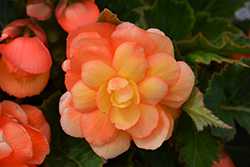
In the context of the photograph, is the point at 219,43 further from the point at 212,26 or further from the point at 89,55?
→ the point at 89,55

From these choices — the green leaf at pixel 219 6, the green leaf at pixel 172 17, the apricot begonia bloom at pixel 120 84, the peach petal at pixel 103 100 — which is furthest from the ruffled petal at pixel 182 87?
the green leaf at pixel 219 6

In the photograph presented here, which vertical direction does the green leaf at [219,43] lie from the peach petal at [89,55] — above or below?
below

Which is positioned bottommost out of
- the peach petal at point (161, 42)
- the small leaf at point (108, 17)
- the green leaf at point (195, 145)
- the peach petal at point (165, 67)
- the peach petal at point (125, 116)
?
the green leaf at point (195, 145)

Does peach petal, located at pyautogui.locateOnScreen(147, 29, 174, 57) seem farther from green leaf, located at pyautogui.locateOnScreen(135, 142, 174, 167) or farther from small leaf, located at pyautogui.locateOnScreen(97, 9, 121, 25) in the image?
green leaf, located at pyautogui.locateOnScreen(135, 142, 174, 167)

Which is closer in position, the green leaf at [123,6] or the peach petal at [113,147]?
the peach petal at [113,147]

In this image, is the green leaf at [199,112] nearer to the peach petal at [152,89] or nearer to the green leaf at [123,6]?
→ the peach petal at [152,89]

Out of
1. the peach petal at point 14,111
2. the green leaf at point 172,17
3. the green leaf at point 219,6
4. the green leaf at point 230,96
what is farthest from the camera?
the green leaf at point 219,6

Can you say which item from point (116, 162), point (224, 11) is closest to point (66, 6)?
point (116, 162)

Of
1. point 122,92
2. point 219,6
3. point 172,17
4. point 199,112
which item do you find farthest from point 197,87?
point 219,6

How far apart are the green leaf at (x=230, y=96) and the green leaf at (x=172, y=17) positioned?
180 millimetres

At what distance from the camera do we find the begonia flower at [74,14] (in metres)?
0.45

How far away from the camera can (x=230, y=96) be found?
0.64 metres

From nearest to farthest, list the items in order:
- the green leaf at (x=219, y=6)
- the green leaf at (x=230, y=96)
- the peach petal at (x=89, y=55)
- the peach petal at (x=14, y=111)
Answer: the peach petal at (x=89, y=55)
the peach petal at (x=14, y=111)
the green leaf at (x=230, y=96)
the green leaf at (x=219, y=6)

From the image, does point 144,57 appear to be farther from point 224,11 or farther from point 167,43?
point 224,11
